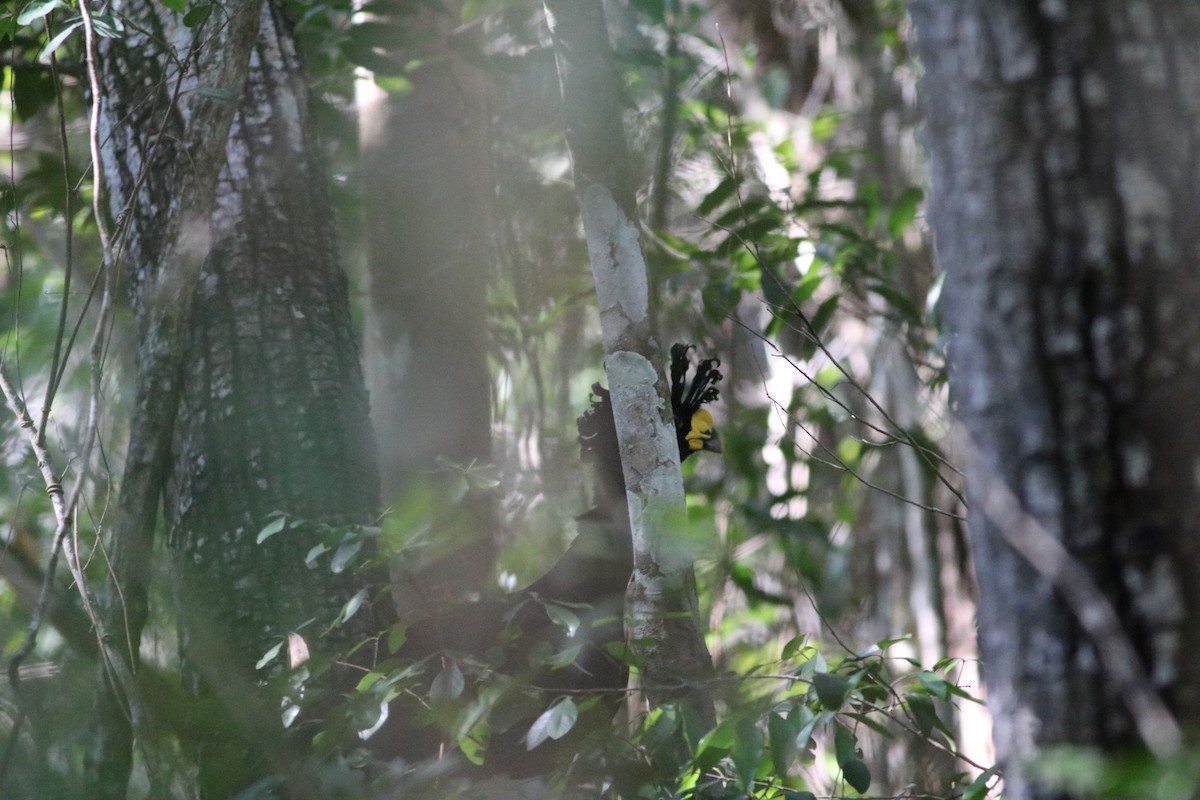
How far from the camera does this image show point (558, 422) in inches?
148

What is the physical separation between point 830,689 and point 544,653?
0.47 metres

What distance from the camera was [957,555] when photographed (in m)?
4.43

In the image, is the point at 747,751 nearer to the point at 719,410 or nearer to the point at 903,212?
the point at 903,212

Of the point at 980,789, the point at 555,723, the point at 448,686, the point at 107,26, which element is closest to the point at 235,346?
the point at 107,26

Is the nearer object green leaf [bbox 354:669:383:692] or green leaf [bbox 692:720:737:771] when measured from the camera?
green leaf [bbox 692:720:737:771]

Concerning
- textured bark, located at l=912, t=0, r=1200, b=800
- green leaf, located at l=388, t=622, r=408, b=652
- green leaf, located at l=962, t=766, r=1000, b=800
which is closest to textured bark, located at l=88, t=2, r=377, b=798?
green leaf, located at l=388, t=622, r=408, b=652

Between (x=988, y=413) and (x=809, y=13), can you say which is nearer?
(x=988, y=413)

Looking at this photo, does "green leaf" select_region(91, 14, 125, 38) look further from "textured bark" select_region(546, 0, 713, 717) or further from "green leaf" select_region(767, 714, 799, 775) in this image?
"green leaf" select_region(767, 714, 799, 775)

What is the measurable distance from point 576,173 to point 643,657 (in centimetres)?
87

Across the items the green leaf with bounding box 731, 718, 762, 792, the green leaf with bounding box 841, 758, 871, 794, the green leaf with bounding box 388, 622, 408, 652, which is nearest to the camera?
the green leaf with bounding box 731, 718, 762, 792

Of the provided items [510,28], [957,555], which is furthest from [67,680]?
[957,555]

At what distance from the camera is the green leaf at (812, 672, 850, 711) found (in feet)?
4.16

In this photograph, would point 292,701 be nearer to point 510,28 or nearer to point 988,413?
point 988,413

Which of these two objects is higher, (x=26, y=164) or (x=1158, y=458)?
(x=26, y=164)
